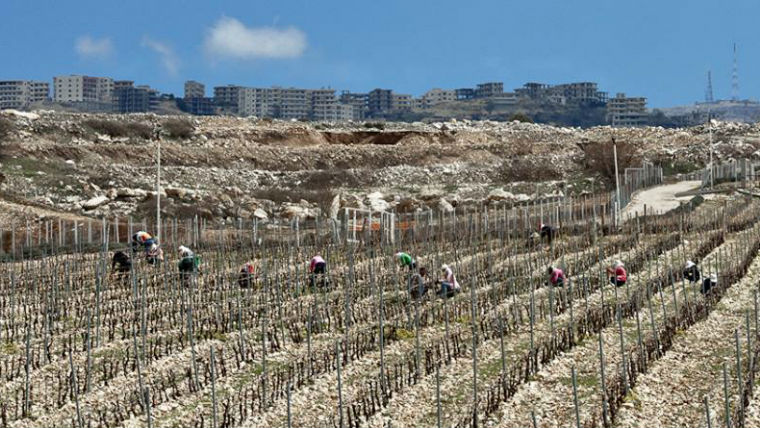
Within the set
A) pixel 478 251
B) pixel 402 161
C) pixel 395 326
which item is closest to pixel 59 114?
pixel 402 161

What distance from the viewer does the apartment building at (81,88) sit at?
186 meters

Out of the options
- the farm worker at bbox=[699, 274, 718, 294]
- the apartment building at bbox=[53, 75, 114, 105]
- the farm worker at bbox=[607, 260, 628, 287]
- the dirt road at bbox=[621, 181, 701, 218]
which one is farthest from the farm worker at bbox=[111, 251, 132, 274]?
the apartment building at bbox=[53, 75, 114, 105]

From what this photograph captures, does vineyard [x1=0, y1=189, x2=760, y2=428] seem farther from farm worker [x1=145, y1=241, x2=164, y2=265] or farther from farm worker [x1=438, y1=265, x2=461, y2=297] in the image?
farm worker [x1=145, y1=241, x2=164, y2=265]

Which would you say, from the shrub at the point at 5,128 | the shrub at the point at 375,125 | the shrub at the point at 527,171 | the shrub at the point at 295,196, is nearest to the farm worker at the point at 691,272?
the shrub at the point at 295,196

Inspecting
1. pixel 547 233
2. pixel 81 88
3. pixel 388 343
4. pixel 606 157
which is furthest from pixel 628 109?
pixel 388 343

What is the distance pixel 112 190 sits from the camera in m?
36.2

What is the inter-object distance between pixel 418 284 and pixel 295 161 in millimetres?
36758

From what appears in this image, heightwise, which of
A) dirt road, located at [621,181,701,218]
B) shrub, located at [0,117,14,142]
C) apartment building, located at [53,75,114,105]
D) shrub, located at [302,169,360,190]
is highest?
apartment building, located at [53,75,114,105]

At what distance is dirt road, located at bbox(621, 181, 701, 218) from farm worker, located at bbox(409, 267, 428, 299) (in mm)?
13487

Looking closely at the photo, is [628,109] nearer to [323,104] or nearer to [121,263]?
[323,104]

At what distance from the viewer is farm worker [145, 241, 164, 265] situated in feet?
67.4

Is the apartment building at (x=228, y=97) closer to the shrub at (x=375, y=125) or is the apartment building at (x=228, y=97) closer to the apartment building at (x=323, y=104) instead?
the apartment building at (x=323, y=104)

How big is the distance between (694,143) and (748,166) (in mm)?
17574

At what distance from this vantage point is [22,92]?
186 metres
